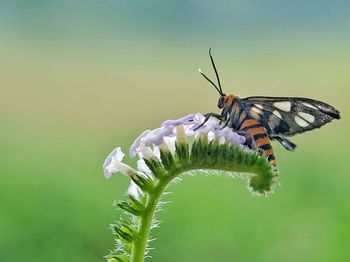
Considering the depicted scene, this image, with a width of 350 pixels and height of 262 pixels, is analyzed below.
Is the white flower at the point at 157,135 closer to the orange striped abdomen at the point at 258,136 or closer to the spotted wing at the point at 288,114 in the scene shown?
the orange striped abdomen at the point at 258,136

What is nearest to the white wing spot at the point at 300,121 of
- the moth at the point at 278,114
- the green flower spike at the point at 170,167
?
the moth at the point at 278,114

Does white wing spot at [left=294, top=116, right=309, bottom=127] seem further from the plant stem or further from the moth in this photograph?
the plant stem

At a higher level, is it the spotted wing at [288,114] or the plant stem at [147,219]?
the spotted wing at [288,114]

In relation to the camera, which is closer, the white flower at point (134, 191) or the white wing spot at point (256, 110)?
the white flower at point (134, 191)

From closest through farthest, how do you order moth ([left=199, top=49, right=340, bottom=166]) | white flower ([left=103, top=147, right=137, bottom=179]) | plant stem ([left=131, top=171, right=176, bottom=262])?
plant stem ([left=131, top=171, right=176, bottom=262]) → white flower ([left=103, top=147, right=137, bottom=179]) → moth ([left=199, top=49, right=340, bottom=166])

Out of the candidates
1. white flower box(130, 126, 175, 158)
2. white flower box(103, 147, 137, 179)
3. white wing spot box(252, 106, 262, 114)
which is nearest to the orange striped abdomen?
white wing spot box(252, 106, 262, 114)

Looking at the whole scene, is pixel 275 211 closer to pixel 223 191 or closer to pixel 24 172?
pixel 223 191

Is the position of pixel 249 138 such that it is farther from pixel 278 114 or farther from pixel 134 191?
pixel 134 191
